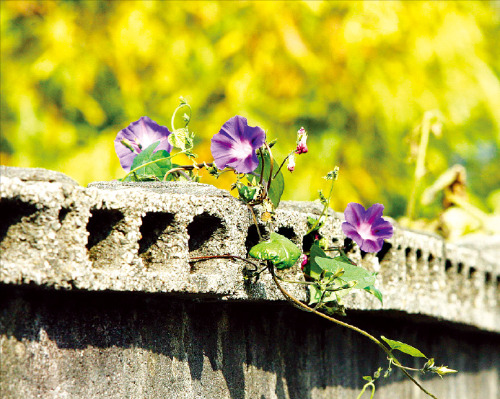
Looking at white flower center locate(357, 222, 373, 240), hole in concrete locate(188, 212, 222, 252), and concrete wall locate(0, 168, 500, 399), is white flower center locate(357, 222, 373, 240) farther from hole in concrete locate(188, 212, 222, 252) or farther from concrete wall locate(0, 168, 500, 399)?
hole in concrete locate(188, 212, 222, 252)

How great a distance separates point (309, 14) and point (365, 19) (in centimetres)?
53

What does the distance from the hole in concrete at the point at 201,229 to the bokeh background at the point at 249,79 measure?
424cm

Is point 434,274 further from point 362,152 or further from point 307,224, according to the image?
point 362,152

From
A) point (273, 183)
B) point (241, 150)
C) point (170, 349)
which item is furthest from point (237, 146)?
point (170, 349)

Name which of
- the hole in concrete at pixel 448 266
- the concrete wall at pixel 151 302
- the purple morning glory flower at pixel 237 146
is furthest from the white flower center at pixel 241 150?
the hole in concrete at pixel 448 266

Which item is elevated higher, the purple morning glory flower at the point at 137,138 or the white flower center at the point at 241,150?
the purple morning glory flower at the point at 137,138

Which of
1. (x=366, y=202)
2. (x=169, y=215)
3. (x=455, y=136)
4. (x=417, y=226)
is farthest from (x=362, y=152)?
(x=169, y=215)

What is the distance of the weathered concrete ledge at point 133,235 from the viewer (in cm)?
117

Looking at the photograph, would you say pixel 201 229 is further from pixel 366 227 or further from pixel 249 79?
pixel 249 79

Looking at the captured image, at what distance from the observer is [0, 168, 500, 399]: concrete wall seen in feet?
3.92

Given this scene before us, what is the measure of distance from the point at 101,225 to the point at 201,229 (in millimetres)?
284

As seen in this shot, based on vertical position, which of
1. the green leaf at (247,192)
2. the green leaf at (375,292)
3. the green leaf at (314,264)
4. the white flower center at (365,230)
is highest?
the green leaf at (247,192)

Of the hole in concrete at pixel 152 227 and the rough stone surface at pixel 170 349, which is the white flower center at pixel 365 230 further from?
the hole in concrete at pixel 152 227

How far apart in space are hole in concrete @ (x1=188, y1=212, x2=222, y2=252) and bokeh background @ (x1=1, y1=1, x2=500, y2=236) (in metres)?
4.24
